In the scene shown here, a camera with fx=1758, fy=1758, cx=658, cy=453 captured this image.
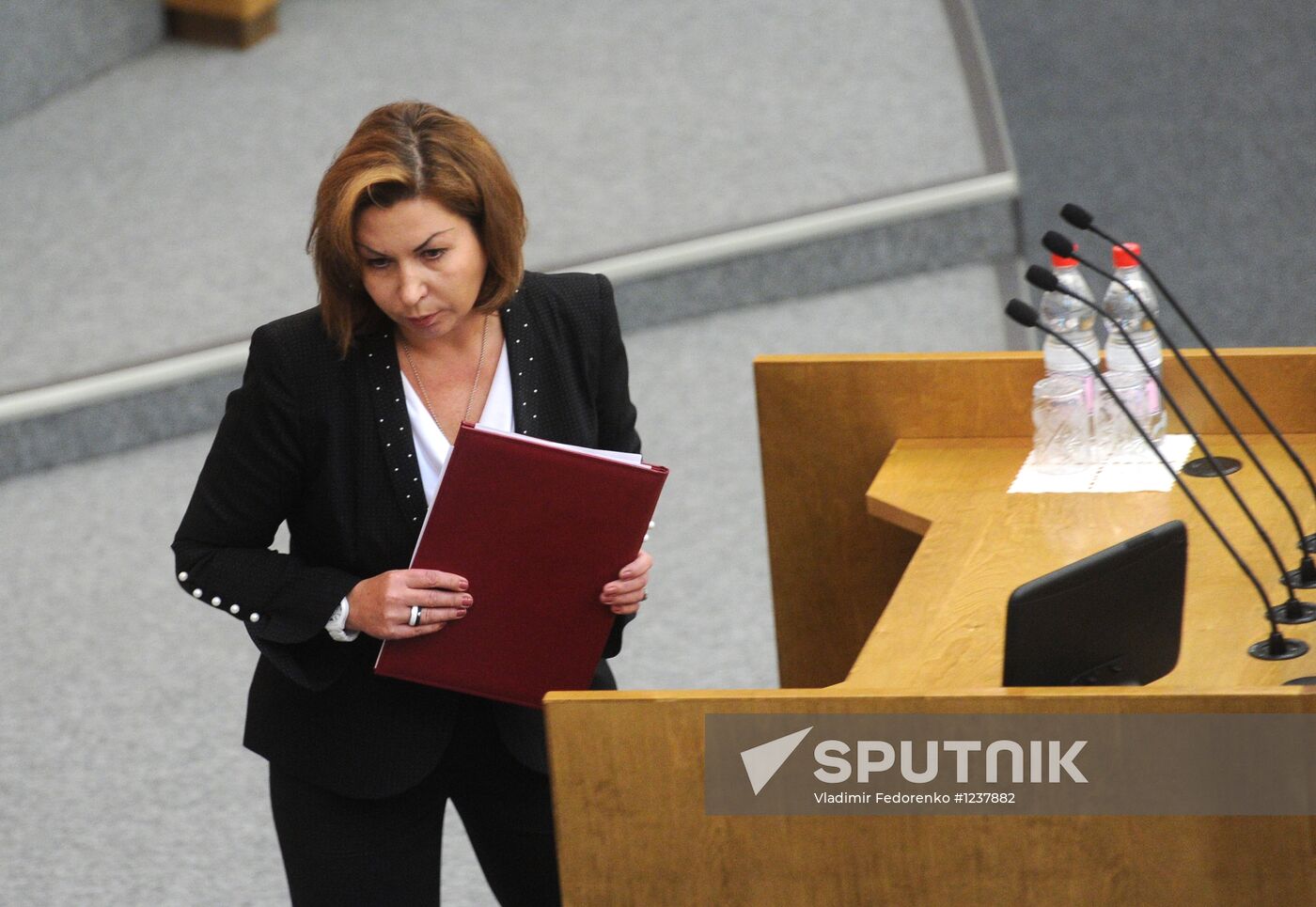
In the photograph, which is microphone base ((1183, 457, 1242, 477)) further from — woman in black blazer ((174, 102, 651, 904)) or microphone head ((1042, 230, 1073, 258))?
woman in black blazer ((174, 102, 651, 904))

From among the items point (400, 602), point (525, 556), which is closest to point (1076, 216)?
point (525, 556)

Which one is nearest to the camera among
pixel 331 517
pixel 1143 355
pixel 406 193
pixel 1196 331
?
pixel 406 193

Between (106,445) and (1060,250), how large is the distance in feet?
8.91

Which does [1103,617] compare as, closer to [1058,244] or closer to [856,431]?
[1058,244]

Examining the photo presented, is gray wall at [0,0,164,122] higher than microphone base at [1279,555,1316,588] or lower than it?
higher

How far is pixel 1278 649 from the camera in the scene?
181cm

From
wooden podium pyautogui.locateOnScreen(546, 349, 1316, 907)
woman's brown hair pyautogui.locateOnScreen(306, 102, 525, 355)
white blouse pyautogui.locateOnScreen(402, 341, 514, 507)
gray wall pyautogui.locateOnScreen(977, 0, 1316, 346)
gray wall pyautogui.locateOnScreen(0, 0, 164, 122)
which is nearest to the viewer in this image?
wooden podium pyautogui.locateOnScreen(546, 349, 1316, 907)

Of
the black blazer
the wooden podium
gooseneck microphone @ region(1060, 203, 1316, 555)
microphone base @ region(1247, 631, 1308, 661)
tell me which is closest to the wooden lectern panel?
the wooden podium

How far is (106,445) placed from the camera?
13.2 feet

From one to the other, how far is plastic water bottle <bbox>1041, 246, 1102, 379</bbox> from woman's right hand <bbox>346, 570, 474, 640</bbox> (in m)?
0.78

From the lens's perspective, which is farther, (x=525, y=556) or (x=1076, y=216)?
(x=1076, y=216)

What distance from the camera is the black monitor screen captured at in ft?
5.15

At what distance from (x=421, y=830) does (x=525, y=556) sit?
31cm

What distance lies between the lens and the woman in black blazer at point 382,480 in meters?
1.64
